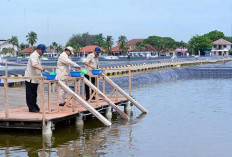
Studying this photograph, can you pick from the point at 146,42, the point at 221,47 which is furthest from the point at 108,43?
the point at 221,47

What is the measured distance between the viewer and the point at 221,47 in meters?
129

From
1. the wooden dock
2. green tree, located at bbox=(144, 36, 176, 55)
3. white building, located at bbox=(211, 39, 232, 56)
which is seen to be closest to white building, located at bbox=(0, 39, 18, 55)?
green tree, located at bbox=(144, 36, 176, 55)

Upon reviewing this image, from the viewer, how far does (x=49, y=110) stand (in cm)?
1223

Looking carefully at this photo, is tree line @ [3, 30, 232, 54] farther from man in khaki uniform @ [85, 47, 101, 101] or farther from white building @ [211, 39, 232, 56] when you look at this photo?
man in khaki uniform @ [85, 47, 101, 101]

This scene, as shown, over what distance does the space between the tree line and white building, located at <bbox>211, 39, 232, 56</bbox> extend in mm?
2371

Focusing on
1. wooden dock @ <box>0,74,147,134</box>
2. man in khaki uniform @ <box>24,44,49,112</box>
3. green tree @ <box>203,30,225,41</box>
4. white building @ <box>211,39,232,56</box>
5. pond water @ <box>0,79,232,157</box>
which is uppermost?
green tree @ <box>203,30,225,41</box>

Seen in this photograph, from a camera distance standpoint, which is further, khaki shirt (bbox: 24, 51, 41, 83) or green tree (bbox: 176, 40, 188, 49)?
green tree (bbox: 176, 40, 188, 49)

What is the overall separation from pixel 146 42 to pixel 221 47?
25199 mm

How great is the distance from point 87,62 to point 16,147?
16.8 feet

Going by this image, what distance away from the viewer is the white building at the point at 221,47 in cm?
12575

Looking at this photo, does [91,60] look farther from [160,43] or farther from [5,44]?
[160,43]

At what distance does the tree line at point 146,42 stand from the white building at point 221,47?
2371 millimetres

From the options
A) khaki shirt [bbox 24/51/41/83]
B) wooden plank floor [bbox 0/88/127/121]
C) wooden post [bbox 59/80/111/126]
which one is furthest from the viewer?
wooden post [bbox 59/80/111/126]

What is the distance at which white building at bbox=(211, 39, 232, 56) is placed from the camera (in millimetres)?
125750
